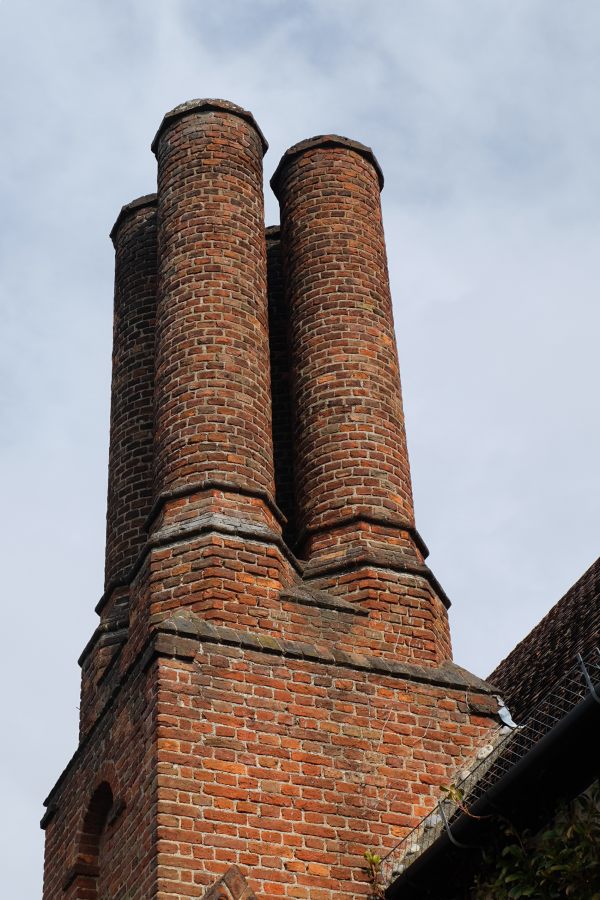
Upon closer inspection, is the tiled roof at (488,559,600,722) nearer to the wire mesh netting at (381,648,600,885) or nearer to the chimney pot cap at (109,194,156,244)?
the wire mesh netting at (381,648,600,885)

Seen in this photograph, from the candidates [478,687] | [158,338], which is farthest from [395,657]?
[158,338]

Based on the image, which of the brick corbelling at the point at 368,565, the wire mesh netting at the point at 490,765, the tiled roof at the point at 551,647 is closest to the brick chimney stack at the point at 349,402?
the brick corbelling at the point at 368,565

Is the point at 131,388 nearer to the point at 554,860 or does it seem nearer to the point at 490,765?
the point at 490,765

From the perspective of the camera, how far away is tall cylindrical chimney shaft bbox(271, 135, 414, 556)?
1196cm

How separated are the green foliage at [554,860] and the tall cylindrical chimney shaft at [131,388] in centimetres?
458

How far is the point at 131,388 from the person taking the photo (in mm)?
13289

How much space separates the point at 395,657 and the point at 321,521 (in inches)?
52.2

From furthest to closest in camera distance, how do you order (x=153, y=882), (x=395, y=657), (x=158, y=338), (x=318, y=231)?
(x=318, y=231) → (x=158, y=338) → (x=395, y=657) → (x=153, y=882)

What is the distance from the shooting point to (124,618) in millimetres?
12180

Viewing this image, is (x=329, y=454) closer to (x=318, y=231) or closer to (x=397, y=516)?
(x=397, y=516)

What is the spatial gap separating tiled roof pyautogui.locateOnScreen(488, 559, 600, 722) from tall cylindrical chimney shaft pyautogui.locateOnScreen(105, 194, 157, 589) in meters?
3.01

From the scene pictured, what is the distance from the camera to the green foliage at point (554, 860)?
26.4 ft

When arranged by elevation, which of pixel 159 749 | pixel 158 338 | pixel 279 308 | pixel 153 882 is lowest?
pixel 153 882

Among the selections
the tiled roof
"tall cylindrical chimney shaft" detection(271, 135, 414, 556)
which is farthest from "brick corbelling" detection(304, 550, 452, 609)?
the tiled roof
